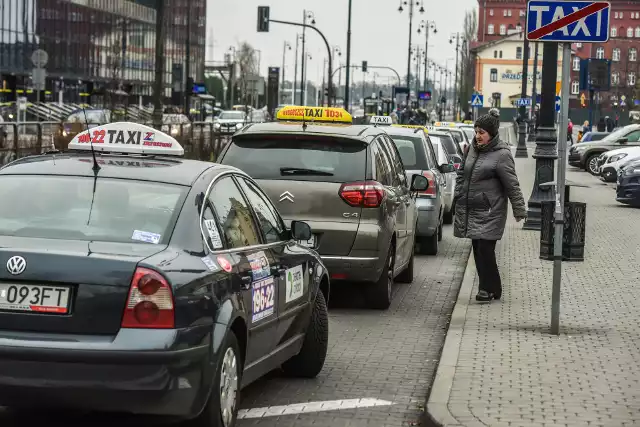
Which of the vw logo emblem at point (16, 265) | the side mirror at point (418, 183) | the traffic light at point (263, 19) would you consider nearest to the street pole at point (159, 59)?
the side mirror at point (418, 183)

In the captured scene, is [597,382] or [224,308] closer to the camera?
[224,308]

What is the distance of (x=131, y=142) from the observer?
7.56m

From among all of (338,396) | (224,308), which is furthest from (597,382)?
(224,308)

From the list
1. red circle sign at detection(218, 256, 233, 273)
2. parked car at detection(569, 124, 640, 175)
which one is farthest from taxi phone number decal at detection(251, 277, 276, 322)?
parked car at detection(569, 124, 640, 175)

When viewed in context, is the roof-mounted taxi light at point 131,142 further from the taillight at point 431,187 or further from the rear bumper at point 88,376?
the taillight at point 431,187

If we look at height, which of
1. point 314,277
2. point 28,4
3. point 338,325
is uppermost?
point 28,4

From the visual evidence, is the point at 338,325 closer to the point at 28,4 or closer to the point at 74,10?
the point at 28,4

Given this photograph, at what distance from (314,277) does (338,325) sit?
275 centimetres

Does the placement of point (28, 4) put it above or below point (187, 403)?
above

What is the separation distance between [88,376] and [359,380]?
10.3 ft

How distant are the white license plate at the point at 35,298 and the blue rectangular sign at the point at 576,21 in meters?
5.78

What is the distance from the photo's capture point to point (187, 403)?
5.92m

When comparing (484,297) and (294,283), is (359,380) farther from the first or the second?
(484,297)

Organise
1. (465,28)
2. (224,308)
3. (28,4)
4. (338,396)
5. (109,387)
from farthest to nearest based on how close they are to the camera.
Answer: (465,28)
(28,4)
(338,396)
(224,308)
(109,387)
